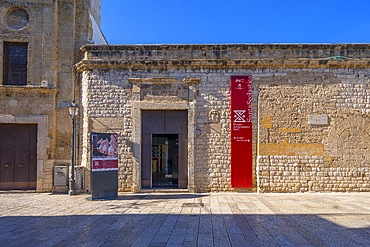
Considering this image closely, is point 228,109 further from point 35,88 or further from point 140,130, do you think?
point 35,88

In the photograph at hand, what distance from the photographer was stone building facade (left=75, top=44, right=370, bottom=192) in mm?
11016

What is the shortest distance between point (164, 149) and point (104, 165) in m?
2.44

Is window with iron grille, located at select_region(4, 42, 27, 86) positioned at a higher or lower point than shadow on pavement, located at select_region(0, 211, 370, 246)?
higher

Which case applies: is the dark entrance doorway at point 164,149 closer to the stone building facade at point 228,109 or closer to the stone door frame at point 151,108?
the stone building facade at point 228,109

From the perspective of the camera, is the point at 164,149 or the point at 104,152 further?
the point at 164,149

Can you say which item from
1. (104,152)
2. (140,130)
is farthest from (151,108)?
(104,152)

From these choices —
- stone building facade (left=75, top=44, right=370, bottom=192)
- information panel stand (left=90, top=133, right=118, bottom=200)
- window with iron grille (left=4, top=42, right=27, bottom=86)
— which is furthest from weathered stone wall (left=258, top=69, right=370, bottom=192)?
window with iron grille (left=4, top=42, right=27, bottom=86)

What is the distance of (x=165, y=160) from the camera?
11.6 metres

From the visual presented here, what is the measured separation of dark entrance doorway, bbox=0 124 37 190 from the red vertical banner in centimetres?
710

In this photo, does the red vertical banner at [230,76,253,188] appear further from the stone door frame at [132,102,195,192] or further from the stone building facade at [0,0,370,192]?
the stone door frame at [132,102,195,192]

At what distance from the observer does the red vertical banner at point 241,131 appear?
1109 cm

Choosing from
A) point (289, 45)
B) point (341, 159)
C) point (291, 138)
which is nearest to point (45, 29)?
point (289, 45)

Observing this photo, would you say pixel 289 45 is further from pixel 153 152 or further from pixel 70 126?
pixel 70 126

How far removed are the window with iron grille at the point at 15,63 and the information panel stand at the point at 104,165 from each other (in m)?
4.24
